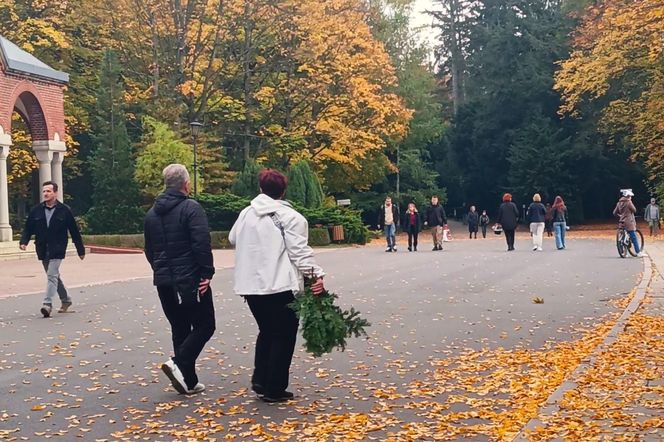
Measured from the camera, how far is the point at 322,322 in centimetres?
657

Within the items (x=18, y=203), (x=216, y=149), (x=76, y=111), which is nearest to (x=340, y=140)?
(x=216, y=149)

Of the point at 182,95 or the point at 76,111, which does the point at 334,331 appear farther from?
the point at 76,111

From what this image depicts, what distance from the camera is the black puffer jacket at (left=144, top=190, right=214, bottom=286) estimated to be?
6891 mm

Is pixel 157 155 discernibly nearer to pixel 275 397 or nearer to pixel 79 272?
pixel 79 272

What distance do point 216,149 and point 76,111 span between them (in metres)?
7.28

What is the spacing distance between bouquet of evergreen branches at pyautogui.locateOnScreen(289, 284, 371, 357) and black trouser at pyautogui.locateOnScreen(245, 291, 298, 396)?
0.44 feet

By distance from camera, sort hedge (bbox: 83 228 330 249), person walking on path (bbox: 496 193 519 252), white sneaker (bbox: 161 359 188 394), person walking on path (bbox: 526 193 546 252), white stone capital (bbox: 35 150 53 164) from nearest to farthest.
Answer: white sneaker (bbox: 161 359 188 394)
person walking on path (bbox: 526 193 546 252)
person walking on path (bbox: 496 193 519 252)
white stone capital (bbox: 35 150 53 164)
hedge (bbox: 83 228 330 249)

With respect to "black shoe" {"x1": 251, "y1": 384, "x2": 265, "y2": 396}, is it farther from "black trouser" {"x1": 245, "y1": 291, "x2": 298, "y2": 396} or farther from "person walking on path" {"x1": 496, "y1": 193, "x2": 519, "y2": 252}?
"person walking on path" {"x1": 496, "y1": 193, "x2": 519, "y2": 252}

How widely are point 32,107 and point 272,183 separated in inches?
1043

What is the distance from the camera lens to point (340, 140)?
133 feet

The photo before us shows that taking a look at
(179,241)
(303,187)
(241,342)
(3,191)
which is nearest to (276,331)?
(179,241)

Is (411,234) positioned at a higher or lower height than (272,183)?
lower

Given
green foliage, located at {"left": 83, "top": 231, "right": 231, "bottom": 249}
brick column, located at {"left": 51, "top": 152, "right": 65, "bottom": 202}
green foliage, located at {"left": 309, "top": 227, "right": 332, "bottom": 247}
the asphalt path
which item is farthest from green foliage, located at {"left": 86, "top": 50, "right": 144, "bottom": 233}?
the asphalt path

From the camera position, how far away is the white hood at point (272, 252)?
260 inches
